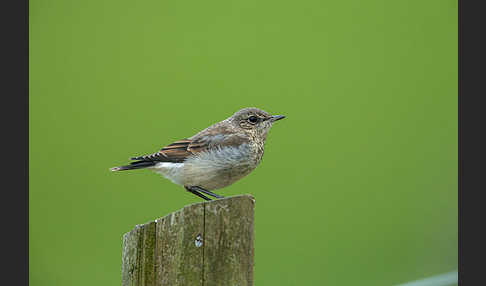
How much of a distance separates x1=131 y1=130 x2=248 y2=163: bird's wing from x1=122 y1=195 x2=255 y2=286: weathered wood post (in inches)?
91.4

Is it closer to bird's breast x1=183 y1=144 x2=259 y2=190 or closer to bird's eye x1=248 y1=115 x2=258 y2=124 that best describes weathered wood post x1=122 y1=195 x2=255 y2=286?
bird's breast x1=183 y1=144 x2=259 y2=190

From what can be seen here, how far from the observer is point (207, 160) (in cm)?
490

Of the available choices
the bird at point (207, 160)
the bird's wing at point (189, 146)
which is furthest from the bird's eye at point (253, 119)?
the bird's wing at point (189, 146)

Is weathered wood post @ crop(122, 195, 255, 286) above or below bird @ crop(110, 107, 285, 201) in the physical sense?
below

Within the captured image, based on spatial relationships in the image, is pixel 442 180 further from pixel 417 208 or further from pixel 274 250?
pixel 274 250

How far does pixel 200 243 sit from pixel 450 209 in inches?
148

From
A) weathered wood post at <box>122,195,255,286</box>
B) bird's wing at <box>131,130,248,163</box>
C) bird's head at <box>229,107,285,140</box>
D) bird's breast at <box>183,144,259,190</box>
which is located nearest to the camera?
weathered wood post at <box>122,195,255,286</box>

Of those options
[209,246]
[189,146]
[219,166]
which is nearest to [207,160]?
[219,166]

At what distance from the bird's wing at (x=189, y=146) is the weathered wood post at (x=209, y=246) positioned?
2322 mm

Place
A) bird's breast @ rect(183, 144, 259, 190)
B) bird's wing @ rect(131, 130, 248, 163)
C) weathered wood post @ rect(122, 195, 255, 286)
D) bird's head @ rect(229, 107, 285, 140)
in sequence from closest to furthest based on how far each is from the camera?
1. weathered wood post @ rect(122, 195, 255, 286)
2. bird's breast @ rect(183, 144, 259, 190)
3. bird's wing @ rect(131, 130, 248, 163)
4. bird's head @ rect(229, 107, 285, 140)

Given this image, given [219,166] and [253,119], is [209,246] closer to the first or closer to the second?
[219,166]

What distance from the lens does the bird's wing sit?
5020 mm

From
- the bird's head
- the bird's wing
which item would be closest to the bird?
the bird's wing

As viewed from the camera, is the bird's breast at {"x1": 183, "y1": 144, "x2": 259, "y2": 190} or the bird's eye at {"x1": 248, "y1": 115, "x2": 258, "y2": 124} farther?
the bird's eye at {"x1": 248, "y1": 115, "x2": 258, "y2": 124}
